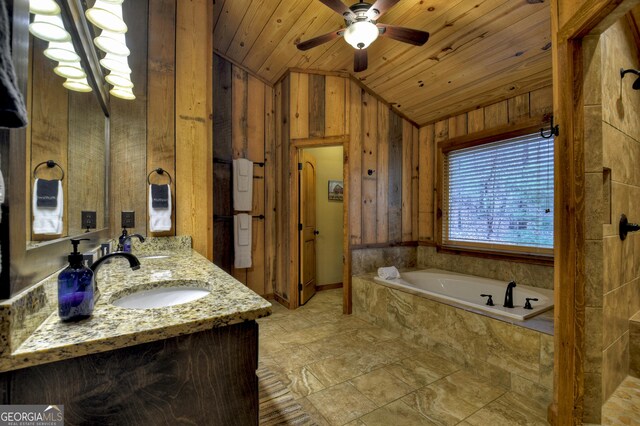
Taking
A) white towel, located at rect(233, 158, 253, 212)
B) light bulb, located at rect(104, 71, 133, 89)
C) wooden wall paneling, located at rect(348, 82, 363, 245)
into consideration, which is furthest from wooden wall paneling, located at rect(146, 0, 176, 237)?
wooden wall paneling, located at rect(348, 82, 363, 245)

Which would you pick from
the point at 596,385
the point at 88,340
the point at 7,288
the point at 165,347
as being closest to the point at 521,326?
the point at 596,385

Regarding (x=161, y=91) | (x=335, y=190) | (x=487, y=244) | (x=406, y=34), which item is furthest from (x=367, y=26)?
(x=335, y=190)

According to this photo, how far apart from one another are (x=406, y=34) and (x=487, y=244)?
2.28m

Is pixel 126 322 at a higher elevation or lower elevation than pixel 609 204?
lower

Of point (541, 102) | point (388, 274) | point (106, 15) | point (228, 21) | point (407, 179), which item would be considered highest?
point (228, 21)

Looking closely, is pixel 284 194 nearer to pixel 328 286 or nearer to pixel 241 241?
pixel 241 241

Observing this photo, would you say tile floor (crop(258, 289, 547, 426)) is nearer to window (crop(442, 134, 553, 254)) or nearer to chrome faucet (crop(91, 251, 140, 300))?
chrome faucet (crop(91, 251, 140, 300))

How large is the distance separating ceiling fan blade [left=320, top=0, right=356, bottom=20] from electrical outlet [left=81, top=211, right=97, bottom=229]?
179 cm

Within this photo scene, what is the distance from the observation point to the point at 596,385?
1339mm

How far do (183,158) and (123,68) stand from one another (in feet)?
2.17

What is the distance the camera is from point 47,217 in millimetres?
932

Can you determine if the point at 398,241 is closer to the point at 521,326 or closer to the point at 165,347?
the point at 521,326

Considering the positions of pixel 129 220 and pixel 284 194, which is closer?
pixel 129 220

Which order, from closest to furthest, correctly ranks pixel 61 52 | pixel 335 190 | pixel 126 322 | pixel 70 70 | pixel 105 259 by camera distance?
pixel 126 322
pixel 105 259
pixel 61 52
pixel 70 70
pixel 335 190
